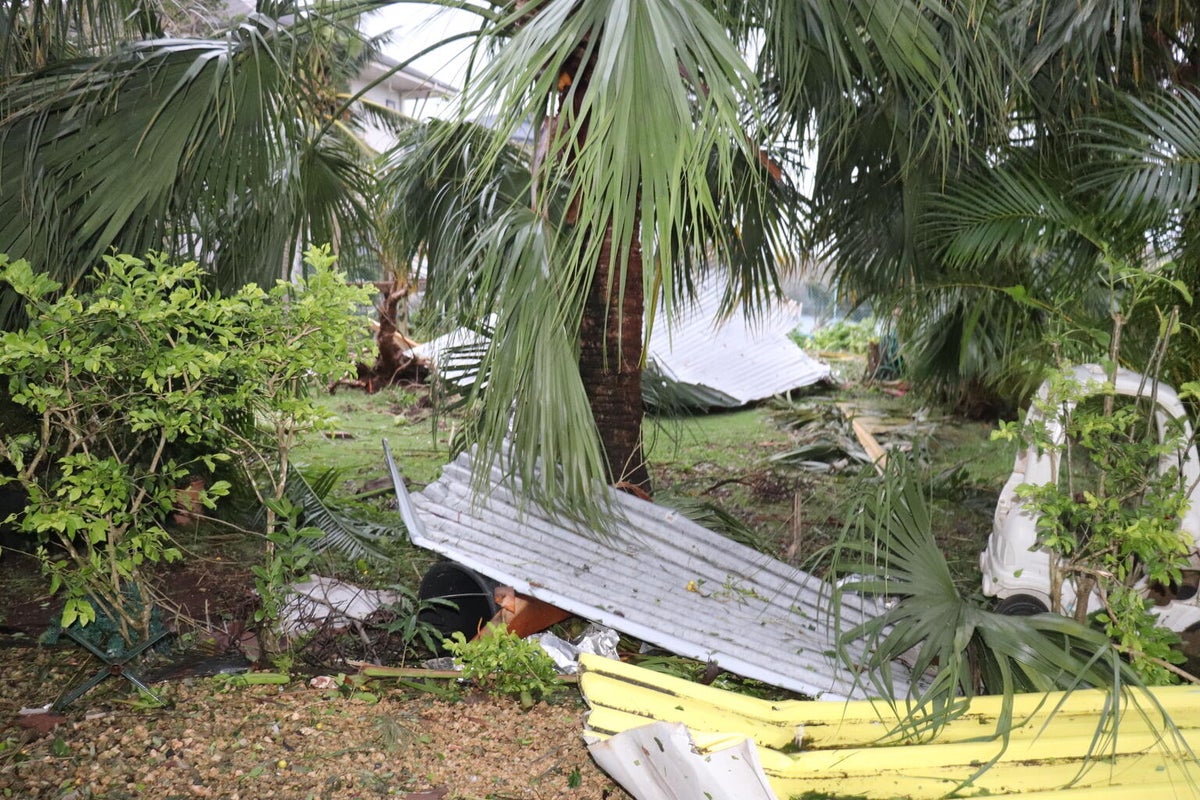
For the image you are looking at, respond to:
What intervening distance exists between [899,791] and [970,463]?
16.8ft

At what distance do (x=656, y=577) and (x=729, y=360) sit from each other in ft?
22.6

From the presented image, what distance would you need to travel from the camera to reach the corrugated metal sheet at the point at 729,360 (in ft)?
31.9

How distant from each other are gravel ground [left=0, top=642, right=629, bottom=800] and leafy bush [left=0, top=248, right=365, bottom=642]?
33 cm

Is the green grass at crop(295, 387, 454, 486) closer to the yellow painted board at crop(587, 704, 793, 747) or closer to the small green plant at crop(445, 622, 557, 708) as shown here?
the small green plant at crop(445, 622, 557, 708)

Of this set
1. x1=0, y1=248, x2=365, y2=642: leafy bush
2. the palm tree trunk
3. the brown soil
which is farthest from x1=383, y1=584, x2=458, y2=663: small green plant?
the palm tree trunk

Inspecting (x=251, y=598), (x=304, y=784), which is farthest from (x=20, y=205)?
(x=304, y=784)

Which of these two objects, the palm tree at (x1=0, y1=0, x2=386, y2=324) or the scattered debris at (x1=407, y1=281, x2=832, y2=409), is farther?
the scattered debris at (x1=407, y1=281, x2=832, y2=409)

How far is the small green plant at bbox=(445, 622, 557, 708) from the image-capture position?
3121mm

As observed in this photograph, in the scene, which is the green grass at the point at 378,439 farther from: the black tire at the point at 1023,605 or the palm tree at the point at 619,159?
the black tire at the point at 1023,605

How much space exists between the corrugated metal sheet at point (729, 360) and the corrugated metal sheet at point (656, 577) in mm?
5420

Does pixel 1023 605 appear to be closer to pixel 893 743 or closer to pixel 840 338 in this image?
pixel 893 743

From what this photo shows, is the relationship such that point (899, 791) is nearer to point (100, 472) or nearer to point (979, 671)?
point (979, 671)

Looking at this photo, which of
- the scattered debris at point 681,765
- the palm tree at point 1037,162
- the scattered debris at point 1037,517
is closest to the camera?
the scattered debris at point 681,765

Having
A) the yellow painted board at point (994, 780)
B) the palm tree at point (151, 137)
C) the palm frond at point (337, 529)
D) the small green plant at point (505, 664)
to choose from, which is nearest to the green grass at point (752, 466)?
the palm frond at point (337, 529)
